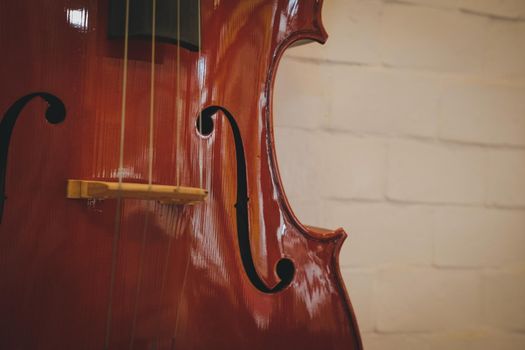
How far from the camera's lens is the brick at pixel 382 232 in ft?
3.61

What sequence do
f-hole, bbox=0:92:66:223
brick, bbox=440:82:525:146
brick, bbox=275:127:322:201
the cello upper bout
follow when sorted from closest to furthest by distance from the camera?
f-hole, bbox=0:92:66:223
the cello upper bout
brick, bbox=275:127:322:201
brick, bbox=440:82:525:146

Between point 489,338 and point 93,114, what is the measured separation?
3.28ft

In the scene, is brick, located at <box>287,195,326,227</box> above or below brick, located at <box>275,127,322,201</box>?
below

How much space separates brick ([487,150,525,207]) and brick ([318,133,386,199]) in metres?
0.27

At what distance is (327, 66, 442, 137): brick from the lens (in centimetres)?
111

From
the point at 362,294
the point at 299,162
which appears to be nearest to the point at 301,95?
the point at 299,162

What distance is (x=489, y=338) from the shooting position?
1.18m

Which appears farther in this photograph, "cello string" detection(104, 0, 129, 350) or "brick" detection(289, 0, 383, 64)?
"brick" detection(289, 0, 383, 64)

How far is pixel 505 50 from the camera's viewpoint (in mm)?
1206

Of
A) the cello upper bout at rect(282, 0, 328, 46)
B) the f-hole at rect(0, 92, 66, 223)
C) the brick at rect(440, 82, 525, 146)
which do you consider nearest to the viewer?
the f-hole at rect(0, 92, 66, 223)

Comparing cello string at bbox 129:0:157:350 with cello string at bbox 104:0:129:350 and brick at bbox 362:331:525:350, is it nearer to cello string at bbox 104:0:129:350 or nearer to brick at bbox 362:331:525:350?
cello string at bbox 104:0:129:350

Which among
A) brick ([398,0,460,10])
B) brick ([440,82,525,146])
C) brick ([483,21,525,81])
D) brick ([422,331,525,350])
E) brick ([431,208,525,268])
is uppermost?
brick ([398,0,460,10])

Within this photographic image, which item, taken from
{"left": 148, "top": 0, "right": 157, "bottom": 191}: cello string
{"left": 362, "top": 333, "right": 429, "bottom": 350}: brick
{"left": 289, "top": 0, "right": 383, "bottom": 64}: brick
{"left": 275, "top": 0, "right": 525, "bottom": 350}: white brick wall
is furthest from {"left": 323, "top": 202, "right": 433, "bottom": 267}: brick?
{"left": 148, "top": 0, "right": 157, "bottom": 191}: cello string

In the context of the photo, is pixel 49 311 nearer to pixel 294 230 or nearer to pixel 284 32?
pixel 294 230
